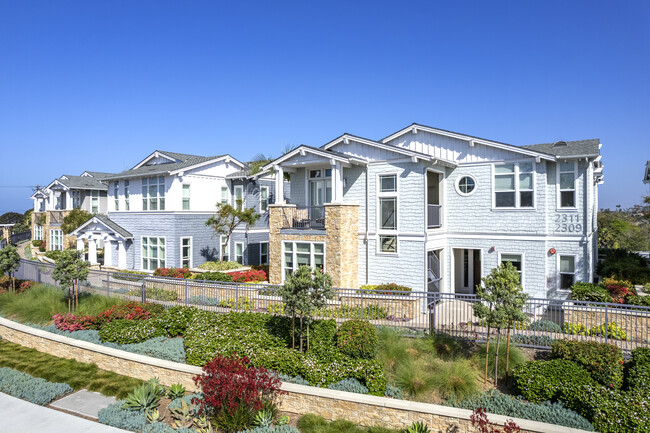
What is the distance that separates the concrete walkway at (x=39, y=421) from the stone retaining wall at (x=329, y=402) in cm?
203

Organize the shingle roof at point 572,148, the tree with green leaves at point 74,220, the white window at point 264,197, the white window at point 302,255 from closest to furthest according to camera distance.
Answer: the shingle roof at point 572,148 → the white window at point 302,255 → the white window at point 264,197 → the tree with green leaves at point 74,220

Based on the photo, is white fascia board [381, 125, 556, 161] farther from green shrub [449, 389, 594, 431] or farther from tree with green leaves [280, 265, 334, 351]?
green shrub [449, 389, 594, 431]

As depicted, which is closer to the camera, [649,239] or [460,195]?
[460,195]

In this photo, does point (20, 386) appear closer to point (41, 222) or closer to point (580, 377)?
point (580, 377)

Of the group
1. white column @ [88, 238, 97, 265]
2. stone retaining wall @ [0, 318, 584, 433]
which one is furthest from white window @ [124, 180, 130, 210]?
stone retaining wall @ [0, 318, 584, 433]

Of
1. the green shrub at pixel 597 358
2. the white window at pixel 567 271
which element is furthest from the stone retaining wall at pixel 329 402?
the white window at pixel 567 271

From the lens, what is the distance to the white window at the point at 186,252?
24.3 m

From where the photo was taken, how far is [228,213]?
23.0 metres

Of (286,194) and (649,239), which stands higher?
(286,194)

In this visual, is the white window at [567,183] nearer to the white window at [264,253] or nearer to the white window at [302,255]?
the white window at [302,255]

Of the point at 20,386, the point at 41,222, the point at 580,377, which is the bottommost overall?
the point at 20,386

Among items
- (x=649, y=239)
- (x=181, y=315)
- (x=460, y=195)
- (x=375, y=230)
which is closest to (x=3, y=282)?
(x=181, y=315)

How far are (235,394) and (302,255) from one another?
9.67m

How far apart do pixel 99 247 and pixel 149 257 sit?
758cm
